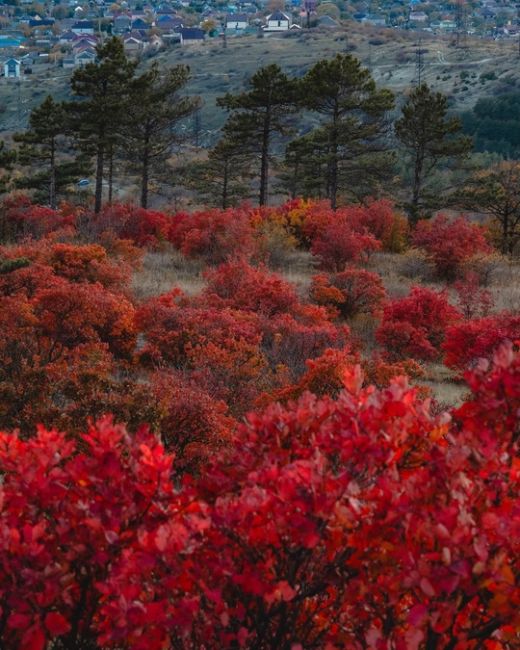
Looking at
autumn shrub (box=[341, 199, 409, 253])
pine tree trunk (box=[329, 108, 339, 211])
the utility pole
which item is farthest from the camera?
the utility pole

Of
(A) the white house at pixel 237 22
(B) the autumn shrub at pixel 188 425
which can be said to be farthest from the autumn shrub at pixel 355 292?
(A) the white house at pixel 237 22

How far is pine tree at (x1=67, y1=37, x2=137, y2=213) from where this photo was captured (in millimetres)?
27578

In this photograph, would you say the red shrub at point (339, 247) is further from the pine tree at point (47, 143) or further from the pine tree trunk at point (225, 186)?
the pine tree trunk at point (225, 186)

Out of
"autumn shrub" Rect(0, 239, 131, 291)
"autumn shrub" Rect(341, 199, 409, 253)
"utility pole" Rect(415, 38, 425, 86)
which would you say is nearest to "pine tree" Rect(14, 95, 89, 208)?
"autumn shrub" Rect(341, 199, 409, 253)

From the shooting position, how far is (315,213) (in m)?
26.7

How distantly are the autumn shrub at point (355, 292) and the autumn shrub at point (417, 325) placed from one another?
2031 mm

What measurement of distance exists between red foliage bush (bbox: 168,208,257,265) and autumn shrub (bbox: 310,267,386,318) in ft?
13.5

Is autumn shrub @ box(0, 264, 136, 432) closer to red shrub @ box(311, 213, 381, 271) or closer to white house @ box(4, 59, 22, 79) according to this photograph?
red shrub @ box(311, 213, 381, 271)

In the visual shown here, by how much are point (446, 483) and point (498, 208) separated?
27744 mm

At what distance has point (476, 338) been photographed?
1400cm

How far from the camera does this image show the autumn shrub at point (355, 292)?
1900 centimetres

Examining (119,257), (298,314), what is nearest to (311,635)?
(298,314)

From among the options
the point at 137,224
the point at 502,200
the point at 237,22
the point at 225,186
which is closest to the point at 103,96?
the point at 137,224

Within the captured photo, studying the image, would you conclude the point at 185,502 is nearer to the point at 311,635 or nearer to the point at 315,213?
the point at 311,635
